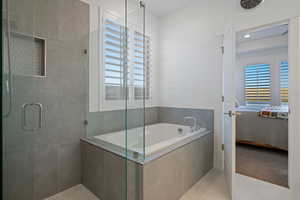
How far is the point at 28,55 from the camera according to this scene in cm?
151

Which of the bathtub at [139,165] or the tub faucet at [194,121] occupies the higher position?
the tub faucet at [194,121]

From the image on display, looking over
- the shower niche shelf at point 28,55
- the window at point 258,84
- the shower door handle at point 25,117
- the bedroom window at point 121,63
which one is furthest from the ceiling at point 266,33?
the shower door handle at point 25,117

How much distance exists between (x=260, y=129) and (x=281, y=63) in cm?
211

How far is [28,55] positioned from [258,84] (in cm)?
513

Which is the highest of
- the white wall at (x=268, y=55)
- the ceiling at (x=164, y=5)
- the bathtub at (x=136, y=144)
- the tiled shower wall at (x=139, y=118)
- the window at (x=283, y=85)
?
the ceiling at (x=164, y=5)

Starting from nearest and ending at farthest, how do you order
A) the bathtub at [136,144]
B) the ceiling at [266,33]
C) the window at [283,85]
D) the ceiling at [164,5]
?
1. the bathtub at [136,144]
2. the ceiling at [164,5]
3. the ceiling at [266,33]
4. the window at [283,85]

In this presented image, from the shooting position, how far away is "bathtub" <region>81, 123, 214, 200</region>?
1.41m

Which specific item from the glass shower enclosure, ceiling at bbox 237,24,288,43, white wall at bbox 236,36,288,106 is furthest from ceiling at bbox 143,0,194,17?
white wall at bbox 236,36,288,106

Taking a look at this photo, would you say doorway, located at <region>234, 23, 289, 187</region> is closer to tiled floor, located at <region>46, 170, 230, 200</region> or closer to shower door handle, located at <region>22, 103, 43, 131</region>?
tiled floor, located at <region>46, 170, 230, 200</region>

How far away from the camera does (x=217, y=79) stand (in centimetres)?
254

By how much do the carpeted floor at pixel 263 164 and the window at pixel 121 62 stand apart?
204cm

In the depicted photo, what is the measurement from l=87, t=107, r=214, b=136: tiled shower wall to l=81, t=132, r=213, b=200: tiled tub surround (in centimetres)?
29

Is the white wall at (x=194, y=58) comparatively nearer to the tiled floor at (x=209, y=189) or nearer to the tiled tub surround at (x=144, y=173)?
the tiled floor at (x=209, y=189)

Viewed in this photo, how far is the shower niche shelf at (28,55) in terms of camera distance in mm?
1339
